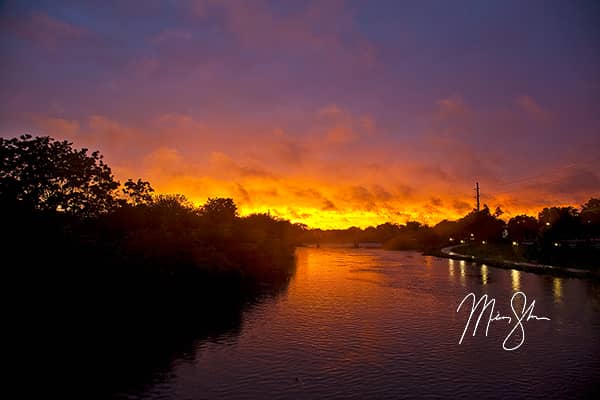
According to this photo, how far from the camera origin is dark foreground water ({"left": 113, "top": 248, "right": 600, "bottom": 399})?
1992 centimetres

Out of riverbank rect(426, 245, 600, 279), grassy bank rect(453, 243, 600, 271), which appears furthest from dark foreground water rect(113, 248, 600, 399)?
grassy bank rect(453, 243, 600, 271)

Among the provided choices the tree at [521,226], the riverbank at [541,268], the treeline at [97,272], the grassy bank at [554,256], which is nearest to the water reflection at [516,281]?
the riverbank at [541,268]

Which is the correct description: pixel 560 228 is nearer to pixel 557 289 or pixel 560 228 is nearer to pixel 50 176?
pixel 557 289

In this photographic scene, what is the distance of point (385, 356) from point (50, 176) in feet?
103

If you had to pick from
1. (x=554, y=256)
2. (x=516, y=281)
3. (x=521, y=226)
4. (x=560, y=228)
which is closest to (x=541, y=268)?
(x=554, y=256)

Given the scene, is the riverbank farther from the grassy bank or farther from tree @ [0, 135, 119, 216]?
tree @ [0, 135, 119, 216]

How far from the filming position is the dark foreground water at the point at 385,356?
1992cm

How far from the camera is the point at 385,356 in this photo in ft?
81.9

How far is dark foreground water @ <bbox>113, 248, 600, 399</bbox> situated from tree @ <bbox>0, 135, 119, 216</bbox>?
1888 cm

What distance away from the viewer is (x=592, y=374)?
846 inches

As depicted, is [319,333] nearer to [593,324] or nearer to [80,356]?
[80,356]

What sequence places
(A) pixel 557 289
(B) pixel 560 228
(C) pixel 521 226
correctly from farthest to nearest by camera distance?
(C) pixel 521 226 < (B) pixel 560 228 < (A) pixel 557 289

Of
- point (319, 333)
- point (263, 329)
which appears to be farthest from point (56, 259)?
point (319, 333)

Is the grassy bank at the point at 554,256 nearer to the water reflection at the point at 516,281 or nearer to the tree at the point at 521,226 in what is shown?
the water reflection at the point at 516,281
